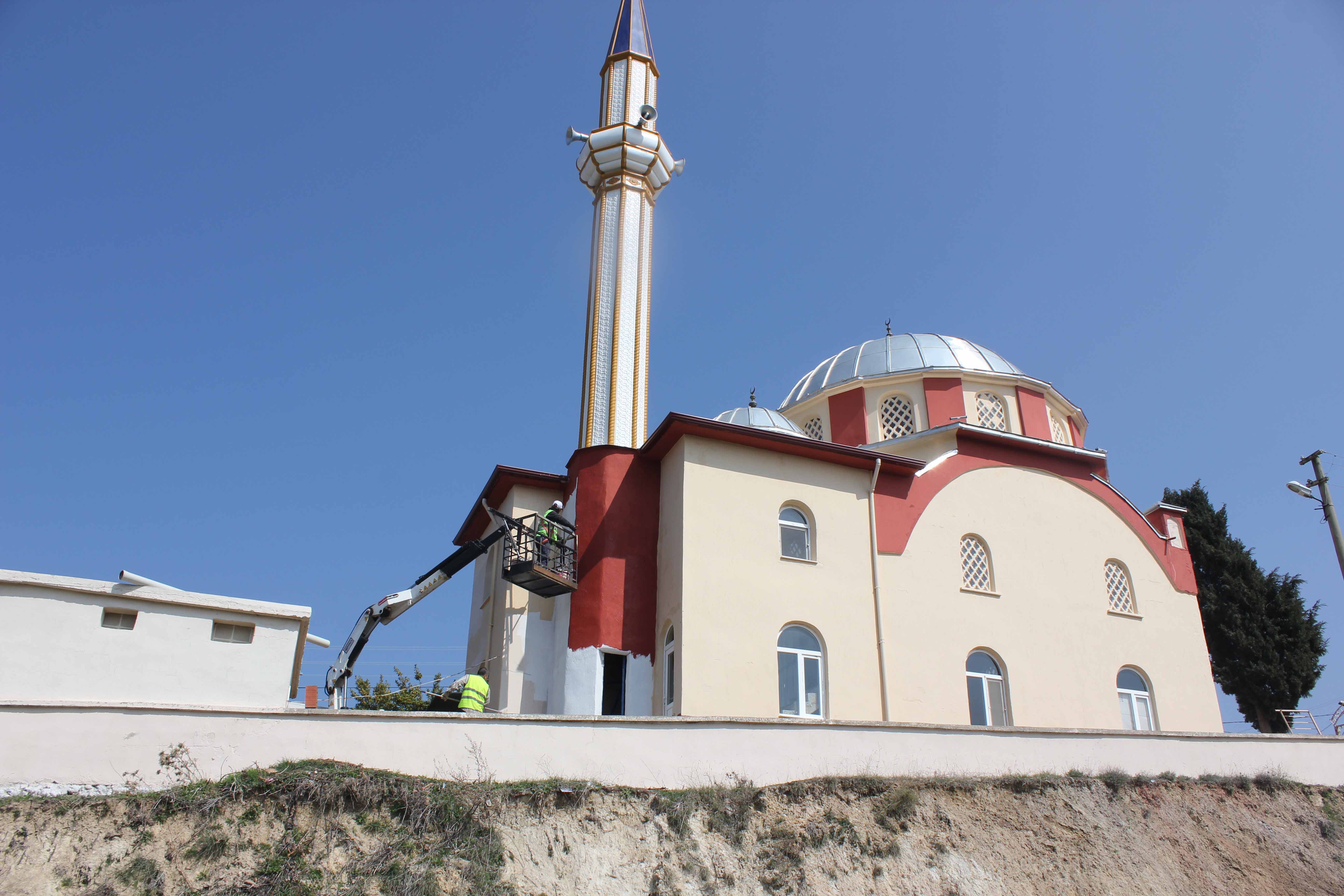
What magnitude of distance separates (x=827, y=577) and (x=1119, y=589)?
22.2ft

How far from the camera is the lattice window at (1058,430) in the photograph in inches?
949

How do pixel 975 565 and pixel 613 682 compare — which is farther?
pixel 975 565

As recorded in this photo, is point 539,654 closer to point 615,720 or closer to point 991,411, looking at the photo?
point 615,720

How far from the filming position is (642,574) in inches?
709

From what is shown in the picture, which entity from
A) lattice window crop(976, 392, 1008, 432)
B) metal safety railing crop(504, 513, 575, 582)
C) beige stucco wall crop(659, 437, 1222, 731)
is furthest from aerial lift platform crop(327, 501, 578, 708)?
lattice window crop(976, 392, 1008, 432)

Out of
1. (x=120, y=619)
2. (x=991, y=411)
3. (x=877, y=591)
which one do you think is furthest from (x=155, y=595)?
(x=991, y=411)

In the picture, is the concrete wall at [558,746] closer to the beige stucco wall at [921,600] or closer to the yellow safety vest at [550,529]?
the beige stucco wall at [921,600]

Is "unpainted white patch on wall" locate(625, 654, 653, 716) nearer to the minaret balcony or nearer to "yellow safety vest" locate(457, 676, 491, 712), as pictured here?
"yellow safety vest" locate(457, 676, 491, 712)

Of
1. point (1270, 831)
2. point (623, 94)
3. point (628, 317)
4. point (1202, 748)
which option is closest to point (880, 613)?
point (1202, 748)

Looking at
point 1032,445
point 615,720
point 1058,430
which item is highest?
point 1058,430

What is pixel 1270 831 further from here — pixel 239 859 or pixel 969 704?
pixel 239 859

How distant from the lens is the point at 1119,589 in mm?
20641

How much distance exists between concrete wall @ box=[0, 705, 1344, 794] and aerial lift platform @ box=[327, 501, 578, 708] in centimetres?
506

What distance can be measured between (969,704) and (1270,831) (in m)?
4.63
